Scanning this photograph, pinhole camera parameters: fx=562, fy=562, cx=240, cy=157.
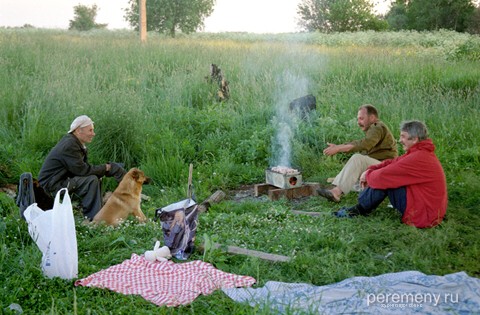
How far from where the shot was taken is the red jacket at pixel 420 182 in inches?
228

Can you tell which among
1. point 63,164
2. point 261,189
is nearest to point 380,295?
point 261,189

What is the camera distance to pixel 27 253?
15.5 feet

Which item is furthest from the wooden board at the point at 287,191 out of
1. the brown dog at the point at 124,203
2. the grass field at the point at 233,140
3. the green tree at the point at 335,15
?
the green tree at the point at 335,15

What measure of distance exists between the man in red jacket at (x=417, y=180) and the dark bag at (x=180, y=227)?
6.90 feet

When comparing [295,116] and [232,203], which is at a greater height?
[295,116]

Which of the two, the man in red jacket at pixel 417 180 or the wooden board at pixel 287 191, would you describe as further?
the wooden board at pixel 287 191

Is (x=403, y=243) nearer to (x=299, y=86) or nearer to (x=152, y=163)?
(x=152, y=163)

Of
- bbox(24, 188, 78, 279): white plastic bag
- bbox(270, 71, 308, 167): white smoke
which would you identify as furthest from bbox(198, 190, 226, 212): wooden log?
bbox(24, 188, 78, 279): white plastic bag

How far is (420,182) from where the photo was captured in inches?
229

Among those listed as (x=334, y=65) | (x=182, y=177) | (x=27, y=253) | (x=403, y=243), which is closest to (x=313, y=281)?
(x=403, y=243)

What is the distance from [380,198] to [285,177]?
154 cm

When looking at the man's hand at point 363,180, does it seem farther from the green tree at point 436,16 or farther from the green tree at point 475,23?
the green tree at point 436,16

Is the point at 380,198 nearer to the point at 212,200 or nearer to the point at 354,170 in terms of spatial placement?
the point at 354,170

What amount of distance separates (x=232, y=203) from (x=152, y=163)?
5.53 ft
